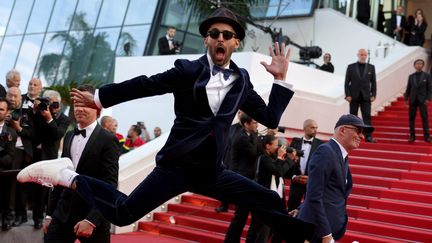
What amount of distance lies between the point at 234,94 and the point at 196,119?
11.5 inches

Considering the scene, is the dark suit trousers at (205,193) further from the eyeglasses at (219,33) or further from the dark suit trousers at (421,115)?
the dark suit trousers at (421,115)

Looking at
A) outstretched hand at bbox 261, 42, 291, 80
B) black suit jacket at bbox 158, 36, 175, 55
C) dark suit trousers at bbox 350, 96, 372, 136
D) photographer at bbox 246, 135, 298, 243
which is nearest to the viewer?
outstretched hand at bbox 261, 42, 291, 80

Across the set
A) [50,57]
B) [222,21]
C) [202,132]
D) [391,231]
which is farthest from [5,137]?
[50,57]

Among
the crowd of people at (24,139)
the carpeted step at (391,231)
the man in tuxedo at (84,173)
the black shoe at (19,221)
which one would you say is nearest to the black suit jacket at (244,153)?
the carpeted step at (391,231)

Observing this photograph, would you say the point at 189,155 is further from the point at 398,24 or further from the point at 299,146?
the point at 398,24

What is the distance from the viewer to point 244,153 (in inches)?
321

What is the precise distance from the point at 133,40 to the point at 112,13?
221 centimetres

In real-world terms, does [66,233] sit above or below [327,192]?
below

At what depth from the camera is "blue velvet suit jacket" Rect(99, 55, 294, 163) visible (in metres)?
3.83

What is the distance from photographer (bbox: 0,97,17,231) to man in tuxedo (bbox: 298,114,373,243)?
3.68 meters

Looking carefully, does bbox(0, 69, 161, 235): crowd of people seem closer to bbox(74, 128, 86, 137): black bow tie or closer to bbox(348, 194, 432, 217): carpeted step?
bbox(74, 128, 86, 137): black bow tie

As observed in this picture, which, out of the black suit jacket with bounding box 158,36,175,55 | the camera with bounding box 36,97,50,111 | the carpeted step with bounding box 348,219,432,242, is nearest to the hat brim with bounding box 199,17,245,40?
the camera with bounding box 36,97,50,111

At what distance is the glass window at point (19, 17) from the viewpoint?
26386 mm

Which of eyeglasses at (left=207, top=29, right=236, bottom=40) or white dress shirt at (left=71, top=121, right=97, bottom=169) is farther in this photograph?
white dress shirt at (left=71, top=121, right=97, bottom=169)
